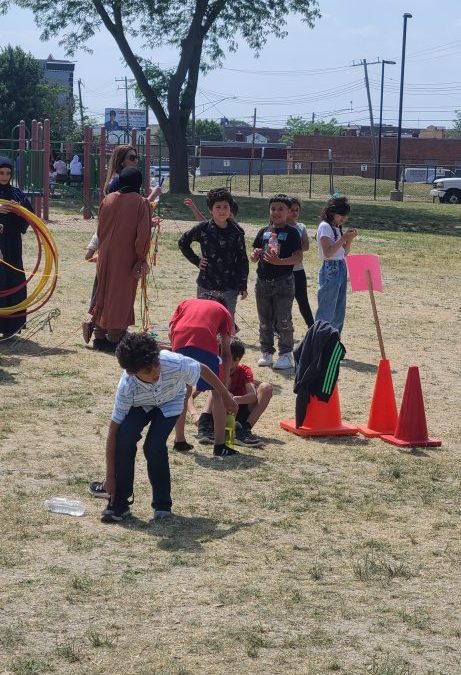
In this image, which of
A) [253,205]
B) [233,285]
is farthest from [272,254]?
[253,205]

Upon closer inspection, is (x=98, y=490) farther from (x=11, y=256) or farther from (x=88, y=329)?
(x=11, y=256)

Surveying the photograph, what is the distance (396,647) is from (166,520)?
1941 millimetres

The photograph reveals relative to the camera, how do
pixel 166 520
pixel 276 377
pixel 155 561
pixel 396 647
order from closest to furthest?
pixel 396 647
pixel 155 561
pixel 166 520
pixel 276 377

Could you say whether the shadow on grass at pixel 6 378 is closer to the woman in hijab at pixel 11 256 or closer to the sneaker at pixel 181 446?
the woman in hijab at pixel 11 256

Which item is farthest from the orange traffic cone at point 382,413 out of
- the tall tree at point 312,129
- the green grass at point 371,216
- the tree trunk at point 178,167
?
the tall tree at point 312,129

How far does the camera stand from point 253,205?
35562 millimetres

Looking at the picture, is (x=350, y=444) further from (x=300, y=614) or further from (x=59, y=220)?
(x=59, y=220)

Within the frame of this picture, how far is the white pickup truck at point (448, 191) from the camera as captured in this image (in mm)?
50125

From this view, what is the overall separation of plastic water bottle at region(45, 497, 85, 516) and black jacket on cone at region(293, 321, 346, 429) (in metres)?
2.37

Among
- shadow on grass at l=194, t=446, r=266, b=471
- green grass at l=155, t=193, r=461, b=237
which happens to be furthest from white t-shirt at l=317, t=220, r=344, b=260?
green grass at l=155, t=193, r=461, b=237

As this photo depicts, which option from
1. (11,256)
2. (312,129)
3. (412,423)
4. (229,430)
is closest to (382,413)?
(412,423)

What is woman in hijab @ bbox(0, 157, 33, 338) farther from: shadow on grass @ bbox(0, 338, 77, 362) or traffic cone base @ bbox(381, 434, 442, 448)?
traffic cone base @ bbox(381, 434, 442, 448)

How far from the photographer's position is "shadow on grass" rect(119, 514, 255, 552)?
6230 mm

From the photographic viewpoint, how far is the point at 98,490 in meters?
7.00
